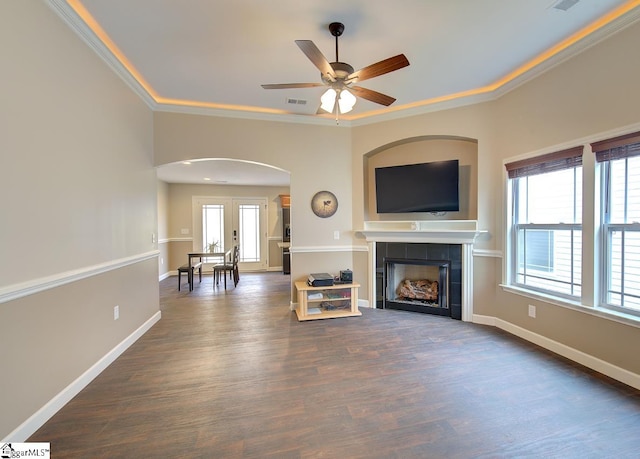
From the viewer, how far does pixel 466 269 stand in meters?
3.59

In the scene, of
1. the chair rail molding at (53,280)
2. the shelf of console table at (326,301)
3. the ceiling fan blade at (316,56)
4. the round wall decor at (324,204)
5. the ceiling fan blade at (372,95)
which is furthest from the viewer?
the round wall decor at (324,204)

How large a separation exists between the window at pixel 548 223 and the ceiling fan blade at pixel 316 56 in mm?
2332

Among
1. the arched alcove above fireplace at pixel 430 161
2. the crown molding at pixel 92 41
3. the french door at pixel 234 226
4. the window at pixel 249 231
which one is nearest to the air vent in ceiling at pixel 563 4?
the arched alcove above fireplace at pixel 430 161

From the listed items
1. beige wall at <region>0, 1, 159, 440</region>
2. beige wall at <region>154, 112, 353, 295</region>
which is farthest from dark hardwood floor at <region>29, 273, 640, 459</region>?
beige wall at <region>154, 112, 353, 295</region>

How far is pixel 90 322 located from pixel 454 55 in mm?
4093

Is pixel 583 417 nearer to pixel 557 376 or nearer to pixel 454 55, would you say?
pixel 557 376

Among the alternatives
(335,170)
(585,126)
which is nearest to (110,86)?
(335,170)

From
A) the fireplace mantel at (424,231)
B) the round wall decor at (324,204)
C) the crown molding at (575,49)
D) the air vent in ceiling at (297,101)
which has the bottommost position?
the fireplace mantel at (424,231)

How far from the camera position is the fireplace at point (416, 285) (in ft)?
12.6

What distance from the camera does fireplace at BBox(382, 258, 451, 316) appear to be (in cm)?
384

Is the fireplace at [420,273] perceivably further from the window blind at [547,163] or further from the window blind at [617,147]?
the window blind at [617,147]

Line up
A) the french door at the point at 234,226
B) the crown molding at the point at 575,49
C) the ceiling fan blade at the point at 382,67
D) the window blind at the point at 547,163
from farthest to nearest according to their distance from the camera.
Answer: the french door at the point at 234,226 < the window blind at the point at 547,163 < the crown molding at the point at 575,49 < the ceiling fan blade at the point at 382,67

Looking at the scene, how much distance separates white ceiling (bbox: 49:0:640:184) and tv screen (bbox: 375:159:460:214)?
980 mm

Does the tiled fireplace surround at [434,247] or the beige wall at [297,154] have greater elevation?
the beige wall at [297,154]
